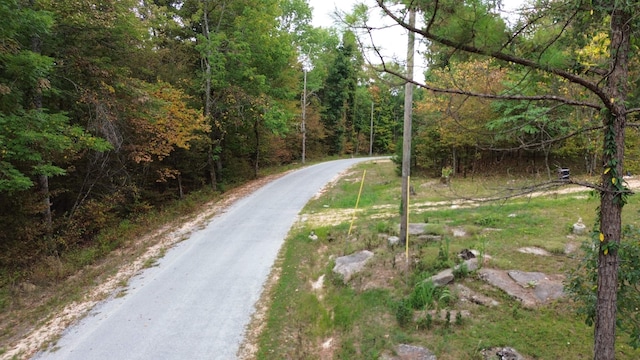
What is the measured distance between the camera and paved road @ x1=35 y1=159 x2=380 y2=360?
5.58 m

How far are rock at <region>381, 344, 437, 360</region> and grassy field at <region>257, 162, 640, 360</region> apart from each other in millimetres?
104

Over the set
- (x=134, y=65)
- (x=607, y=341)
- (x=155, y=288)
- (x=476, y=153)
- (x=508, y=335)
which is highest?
(x=134, y=65)

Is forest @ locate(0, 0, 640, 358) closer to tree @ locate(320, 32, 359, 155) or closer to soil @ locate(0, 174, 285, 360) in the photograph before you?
soil @ locate(0, 174, 285, 360)

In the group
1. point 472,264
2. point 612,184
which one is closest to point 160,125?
point 472,264

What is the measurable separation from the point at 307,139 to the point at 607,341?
1410 inches

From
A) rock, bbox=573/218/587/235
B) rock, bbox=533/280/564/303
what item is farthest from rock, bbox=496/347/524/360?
rock, bbox=573/218/587/235

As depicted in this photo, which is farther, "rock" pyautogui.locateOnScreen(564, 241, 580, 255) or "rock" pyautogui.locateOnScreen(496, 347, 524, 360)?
"rock" pyautogui.locateOnScreen(564, 241, 580, 255)

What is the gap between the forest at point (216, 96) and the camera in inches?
129

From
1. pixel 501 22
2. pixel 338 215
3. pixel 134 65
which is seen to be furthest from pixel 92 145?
pixel 501 22

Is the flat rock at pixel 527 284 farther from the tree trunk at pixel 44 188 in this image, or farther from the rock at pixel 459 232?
the tree trunk at pixel 44 188

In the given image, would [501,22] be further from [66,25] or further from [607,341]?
[66,25]

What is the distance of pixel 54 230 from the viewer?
10.6 meters

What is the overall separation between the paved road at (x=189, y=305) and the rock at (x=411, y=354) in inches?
94.3

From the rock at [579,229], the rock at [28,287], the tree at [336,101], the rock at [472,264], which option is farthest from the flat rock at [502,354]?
the tree at [336,101]
